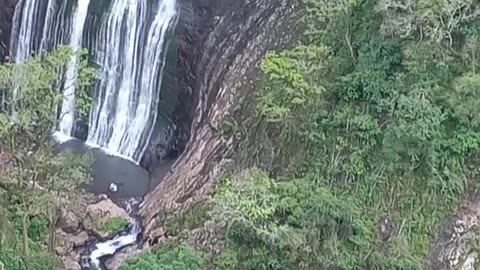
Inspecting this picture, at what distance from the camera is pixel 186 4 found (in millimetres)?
26797

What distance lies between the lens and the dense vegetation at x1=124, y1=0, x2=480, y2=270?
19344 mm

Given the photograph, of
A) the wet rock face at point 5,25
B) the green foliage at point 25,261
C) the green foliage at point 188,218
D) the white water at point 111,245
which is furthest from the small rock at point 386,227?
the wet rock face at point 5,25

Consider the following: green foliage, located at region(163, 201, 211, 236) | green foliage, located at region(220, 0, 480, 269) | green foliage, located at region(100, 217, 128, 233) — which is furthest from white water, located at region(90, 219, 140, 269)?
green foliage, located at region(220, 0, 480, 269)

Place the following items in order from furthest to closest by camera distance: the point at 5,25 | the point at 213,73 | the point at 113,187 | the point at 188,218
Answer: the point at 5,25, the point at 113,187, the point at 213,73, the point at 188,218

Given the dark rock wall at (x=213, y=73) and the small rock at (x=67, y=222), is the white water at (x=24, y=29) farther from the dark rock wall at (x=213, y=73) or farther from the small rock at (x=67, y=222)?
the small rock at (x=67, y=222)

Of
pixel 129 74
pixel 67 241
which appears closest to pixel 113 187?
pixel 67 241

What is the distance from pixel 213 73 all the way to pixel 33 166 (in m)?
6.31

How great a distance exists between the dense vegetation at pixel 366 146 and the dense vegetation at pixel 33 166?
3.64 m

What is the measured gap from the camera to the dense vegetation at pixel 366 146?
1934cm

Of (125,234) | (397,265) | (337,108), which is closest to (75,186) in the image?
(125,234)

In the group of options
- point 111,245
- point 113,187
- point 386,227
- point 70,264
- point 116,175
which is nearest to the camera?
point 386,227

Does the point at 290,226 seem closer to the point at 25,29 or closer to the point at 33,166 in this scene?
the point at 33,166

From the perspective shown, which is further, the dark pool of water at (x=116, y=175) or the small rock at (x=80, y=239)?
the dark pool of water at (x=116, y=175)

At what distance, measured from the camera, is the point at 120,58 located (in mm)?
27641
